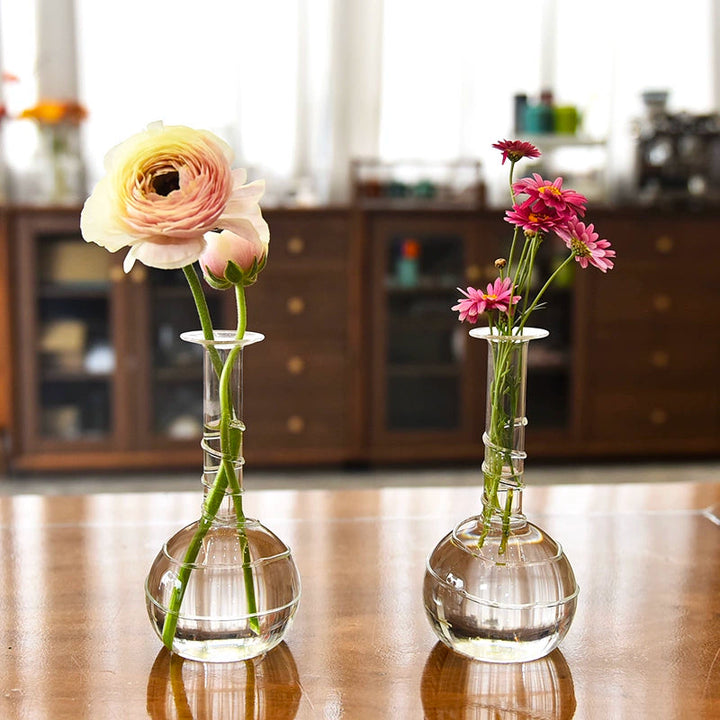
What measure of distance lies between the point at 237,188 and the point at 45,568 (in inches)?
21.8

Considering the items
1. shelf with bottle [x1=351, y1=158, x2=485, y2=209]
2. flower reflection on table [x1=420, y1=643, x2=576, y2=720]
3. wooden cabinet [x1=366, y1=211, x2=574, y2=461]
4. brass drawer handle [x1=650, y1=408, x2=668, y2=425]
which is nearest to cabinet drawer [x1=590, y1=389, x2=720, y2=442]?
brass drawer handle [x1=650, y1=408, x2=668, y2=425]

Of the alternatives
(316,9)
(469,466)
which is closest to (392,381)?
(469,466)

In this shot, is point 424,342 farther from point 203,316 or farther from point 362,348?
point 203,316

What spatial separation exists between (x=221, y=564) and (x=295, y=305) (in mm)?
2865

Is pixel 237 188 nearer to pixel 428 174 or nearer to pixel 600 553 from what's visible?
pixel 600 553

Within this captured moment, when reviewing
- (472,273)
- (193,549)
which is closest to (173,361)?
(472,273)

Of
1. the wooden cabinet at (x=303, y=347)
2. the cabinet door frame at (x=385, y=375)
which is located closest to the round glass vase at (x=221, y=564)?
the wooden cabinet at (x=303, y=347)

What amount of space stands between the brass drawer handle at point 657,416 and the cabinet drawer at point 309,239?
125cm

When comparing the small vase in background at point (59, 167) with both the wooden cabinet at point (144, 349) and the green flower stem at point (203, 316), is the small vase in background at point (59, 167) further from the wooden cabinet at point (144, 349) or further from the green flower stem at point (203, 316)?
the green flower stem at point (203, 316)

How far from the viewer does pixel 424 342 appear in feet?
12.8

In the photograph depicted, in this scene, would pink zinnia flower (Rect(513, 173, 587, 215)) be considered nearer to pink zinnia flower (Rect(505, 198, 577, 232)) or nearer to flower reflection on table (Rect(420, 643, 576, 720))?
pink zinnia flower (Rect(505, 198, 577, 232))

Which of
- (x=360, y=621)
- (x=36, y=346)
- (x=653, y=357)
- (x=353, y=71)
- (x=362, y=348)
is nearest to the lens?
(x=360, y=621)

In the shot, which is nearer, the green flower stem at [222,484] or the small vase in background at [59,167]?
the green flower stem at [222,484]

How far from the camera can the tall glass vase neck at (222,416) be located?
3.01ft
